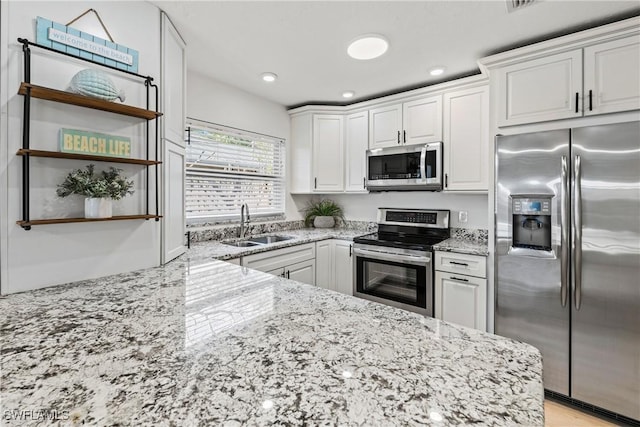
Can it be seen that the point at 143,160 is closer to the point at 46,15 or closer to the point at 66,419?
the point at 46,15

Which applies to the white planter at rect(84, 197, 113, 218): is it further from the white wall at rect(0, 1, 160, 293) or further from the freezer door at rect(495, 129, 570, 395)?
the freezer door at rect(495, 129, 570, 395)

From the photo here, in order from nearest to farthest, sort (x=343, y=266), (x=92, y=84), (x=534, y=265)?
(x=92, y=84), (x=534, y=265), (x=343, y=266)

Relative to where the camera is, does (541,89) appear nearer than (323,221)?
Yes

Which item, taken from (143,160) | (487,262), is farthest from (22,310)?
(487,262)

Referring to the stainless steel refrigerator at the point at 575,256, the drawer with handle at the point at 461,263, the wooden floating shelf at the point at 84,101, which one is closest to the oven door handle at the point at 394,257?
the drawer with handle at the point at 461,263

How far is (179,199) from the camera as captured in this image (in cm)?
201

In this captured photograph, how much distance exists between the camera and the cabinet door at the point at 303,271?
269 centimetres

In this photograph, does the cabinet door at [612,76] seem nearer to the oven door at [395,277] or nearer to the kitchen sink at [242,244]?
the oven door at [395,277]

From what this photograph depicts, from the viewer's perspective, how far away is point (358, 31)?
1.93 metres

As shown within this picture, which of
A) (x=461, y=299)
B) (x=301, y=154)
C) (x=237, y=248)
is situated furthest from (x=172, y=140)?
(x=461, y=299)

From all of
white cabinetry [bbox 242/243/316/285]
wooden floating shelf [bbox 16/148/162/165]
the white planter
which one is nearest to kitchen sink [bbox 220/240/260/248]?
white cabinetry [bbox 242/243/316/285]

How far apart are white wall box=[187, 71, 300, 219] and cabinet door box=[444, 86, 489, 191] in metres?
1.85

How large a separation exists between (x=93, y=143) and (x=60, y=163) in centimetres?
17

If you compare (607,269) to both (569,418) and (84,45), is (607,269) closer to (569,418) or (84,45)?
(569,418)
